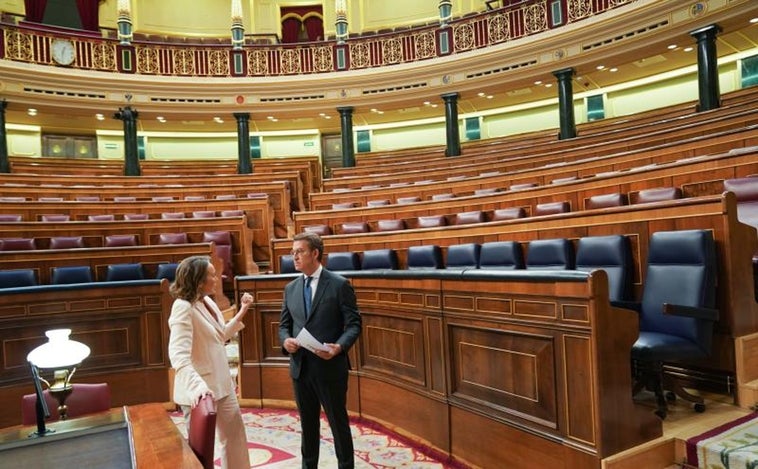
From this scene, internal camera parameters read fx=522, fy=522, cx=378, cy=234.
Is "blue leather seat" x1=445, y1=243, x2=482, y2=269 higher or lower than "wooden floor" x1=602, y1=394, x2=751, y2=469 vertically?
higher

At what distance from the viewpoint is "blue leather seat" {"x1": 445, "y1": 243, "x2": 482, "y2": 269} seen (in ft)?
10.9

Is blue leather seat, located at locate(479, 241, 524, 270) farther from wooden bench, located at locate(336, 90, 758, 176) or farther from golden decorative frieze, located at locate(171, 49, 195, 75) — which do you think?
golden decorative frieze, located at locate(171, 49, 195, 75)

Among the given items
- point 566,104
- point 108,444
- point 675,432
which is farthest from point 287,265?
point 566,104

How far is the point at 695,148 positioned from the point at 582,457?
3438 mm

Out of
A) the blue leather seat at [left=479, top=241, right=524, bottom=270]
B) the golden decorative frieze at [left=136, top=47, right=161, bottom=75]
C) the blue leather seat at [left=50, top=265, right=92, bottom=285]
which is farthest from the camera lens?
the golden decorative frieze at [left=136, top=47, right=161, bottom=75]

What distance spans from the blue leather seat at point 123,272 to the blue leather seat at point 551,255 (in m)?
3.02

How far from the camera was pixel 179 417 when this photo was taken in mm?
3068

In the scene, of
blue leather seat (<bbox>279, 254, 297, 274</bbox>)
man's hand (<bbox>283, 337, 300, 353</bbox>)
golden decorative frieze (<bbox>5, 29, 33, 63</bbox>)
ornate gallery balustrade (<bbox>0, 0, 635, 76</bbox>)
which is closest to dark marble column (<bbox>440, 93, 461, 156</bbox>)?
ornate gallery balustrade (<bbox>0, 0, 635, 76</bbox>)

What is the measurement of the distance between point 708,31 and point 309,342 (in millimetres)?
7154

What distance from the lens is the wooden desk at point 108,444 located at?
1146 mm

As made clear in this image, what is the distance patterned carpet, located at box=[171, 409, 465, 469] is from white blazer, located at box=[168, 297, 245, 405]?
74 cm

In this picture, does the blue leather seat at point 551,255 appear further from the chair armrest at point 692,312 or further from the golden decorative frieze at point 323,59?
the golden decorative frieze at point 323,59

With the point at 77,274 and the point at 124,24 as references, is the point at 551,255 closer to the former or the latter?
the point at 77,274

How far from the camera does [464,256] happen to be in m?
3.37
